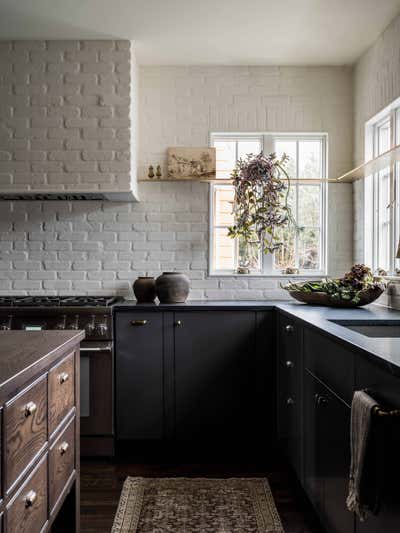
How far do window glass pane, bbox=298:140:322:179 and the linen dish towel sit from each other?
275 centimetres

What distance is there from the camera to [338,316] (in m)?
2.54

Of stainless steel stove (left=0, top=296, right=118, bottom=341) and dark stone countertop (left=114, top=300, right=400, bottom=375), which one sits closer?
dark stone countertop (left=114, top=300, right=400, bottom=375)

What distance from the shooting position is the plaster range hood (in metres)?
3.40

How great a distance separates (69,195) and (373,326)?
233cm

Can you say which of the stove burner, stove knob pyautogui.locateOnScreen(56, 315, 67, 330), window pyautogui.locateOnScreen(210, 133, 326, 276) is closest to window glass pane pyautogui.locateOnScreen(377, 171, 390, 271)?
window pyautogui.locateOnScreen(210, 133, 326, 276)

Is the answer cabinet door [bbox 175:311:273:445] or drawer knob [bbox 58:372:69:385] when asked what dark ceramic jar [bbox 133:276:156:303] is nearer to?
cabinet door [bbox 175:311:273:445]

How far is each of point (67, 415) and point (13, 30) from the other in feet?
9.20

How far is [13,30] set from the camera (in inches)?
130

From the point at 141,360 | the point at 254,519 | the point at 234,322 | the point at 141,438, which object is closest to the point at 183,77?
the point at 234,322

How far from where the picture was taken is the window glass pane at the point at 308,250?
3877mm

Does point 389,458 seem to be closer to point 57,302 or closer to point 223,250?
point 57,302

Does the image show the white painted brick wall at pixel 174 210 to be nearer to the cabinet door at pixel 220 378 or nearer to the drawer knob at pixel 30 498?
the cabinet door at pixel 220 378

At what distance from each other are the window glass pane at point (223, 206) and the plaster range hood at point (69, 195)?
66 centimetres

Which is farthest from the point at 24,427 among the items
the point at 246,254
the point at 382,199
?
the point at 382,199
